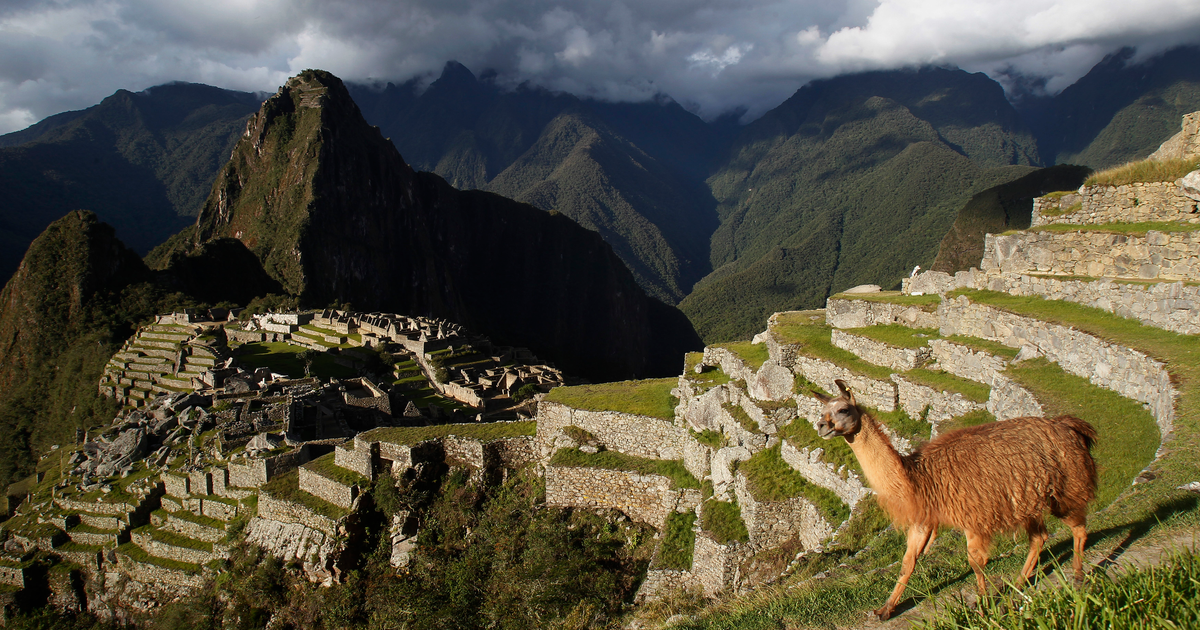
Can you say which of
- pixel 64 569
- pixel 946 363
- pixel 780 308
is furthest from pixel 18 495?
pixel 780 308

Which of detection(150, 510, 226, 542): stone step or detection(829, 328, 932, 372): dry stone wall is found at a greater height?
detection(829, 328, 932, 372): dry stone wall

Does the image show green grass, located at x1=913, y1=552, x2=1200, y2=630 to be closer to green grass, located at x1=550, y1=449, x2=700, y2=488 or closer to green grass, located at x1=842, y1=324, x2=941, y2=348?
green grass, located at x1=842, y1=324, x2=941, y2=348

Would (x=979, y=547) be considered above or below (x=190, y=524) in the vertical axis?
above

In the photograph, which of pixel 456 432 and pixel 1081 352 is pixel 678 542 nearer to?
pixel 456 432

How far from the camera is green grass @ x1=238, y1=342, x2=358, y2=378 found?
100ft

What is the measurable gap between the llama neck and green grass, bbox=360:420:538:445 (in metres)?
10.9

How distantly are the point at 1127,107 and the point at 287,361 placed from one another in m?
207

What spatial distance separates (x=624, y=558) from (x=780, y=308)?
107 m

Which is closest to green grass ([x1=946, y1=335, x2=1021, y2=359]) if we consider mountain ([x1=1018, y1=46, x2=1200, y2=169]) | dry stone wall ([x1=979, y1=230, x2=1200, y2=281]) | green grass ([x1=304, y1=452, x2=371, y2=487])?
dry stone wall ([x1=979, y1=230, x2=1200, y2=281])

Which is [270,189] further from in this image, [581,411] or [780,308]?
[581,411]

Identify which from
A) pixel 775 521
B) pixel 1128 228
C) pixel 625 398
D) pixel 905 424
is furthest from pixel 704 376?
pixel 1128 228

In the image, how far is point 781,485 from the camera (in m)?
9.58

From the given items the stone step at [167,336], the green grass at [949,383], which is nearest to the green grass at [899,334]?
the green grass at [949,383]

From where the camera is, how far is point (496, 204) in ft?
632
